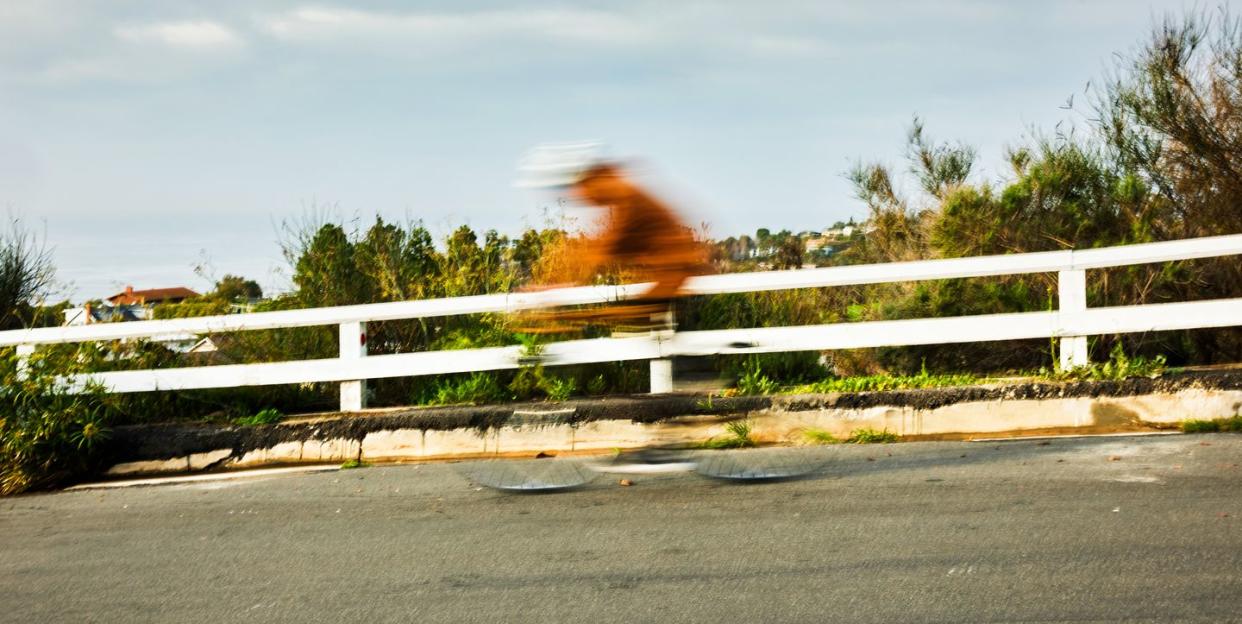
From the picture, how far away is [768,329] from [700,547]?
3624 millimetres

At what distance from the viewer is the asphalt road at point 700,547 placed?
4.45 m

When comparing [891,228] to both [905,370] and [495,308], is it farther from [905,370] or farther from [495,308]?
[495,308]

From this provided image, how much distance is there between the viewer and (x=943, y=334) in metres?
8.63

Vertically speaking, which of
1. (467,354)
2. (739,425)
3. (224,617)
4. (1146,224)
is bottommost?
(224,617)

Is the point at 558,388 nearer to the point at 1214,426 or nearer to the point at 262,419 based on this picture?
the point at 262,419

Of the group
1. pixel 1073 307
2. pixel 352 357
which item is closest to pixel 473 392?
pixel 352 357

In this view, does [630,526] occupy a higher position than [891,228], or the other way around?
[891,228]

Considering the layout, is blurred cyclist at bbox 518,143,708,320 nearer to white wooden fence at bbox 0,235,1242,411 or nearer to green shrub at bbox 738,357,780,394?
white wooden fence at bbox 0,235,1242,411

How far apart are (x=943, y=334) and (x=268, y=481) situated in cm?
514

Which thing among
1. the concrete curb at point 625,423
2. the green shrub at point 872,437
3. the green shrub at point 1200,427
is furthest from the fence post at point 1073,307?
the green shrub at point 872,437

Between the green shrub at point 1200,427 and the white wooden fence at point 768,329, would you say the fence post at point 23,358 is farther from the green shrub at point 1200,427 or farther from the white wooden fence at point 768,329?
the green shrub at point 1200,427

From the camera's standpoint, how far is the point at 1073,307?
8.53 meters

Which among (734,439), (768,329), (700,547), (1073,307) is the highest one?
(1073,307)

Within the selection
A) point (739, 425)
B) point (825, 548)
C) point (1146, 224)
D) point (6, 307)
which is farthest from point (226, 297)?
point (1146, 224)
